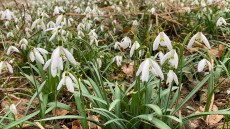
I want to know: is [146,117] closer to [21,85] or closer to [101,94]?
[101,94]

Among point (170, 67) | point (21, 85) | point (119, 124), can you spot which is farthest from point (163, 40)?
point (21, 85)

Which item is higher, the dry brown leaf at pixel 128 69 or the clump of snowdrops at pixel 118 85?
the clump of snowdrops at pixel 118 85

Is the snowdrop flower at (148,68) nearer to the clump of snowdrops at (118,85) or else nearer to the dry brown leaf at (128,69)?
the clump of snowdrops at (118,85)

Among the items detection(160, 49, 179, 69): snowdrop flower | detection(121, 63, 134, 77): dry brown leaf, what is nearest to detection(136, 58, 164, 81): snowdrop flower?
detection(160, 49, 179, 69): snowdrop flower

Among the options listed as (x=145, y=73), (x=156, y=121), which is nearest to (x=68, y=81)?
(x=145, y=73)

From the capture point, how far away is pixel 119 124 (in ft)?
8.71

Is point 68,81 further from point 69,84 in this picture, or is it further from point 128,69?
point 128,69

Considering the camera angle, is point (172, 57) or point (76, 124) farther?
point (76, 124)

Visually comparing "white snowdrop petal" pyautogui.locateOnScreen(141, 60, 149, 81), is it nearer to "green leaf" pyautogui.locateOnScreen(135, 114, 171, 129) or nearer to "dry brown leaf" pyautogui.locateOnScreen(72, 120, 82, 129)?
"green leaf" pyautogui.locateOnScreen(135, 114, 171, 129)

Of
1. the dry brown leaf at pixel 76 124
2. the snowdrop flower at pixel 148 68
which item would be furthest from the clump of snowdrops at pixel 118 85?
the dry brown leaf at pixel 76 124

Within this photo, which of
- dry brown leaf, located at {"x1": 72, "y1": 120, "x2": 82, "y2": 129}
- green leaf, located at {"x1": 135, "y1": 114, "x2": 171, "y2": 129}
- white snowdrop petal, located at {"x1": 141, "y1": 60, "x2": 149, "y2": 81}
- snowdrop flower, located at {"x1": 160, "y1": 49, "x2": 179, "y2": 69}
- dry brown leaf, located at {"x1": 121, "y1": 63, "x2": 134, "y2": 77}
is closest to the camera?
white snowdrop petal, located at {"x1": 141, "y1": 60, "x2": 149, "y2": 81}

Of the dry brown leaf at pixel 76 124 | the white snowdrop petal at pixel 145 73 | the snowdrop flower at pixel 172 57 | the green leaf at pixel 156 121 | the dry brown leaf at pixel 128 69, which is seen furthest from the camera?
the dry brown leaf at pixel 128 69

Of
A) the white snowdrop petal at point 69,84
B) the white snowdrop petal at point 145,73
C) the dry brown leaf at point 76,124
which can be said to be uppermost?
the white snowdrop petal at point 145,73

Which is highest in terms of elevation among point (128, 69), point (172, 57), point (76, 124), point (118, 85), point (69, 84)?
point (172, 57)
